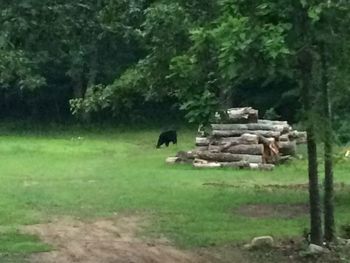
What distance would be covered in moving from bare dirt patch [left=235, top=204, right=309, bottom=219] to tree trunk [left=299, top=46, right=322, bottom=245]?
316 cm

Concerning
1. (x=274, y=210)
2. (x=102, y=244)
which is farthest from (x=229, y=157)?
(x=102, y=244)

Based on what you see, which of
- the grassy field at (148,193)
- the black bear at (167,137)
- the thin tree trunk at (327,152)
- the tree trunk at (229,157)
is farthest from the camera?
the black bear at (167,137)

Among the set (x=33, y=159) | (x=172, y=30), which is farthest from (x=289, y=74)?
(x=33, y=159)

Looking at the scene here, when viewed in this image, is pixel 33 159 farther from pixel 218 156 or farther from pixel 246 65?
pixel 246 65

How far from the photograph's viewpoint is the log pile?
869 inches

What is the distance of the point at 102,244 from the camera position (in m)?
11.1

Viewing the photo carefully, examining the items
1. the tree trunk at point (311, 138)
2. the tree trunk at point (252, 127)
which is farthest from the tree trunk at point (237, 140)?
the tree trunk at point (311, 138)

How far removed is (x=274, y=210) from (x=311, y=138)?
199 inches

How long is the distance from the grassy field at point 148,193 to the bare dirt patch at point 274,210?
0.22 meters

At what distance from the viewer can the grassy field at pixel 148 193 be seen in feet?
40.5

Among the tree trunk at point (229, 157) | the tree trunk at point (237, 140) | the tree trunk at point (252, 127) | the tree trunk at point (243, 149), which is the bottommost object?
the tree trunk at point (229, 157)

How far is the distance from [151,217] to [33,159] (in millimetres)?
11333

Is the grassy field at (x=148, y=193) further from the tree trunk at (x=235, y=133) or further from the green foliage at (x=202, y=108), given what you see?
the green foliage at (x=202, y=108)

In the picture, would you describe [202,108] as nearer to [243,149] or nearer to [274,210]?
[274,210]
